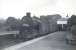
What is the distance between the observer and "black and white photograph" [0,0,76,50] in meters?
2.15

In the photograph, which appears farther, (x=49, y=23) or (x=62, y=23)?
(x=49, y=23)

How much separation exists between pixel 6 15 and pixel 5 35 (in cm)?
33

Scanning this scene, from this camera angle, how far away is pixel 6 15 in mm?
2344

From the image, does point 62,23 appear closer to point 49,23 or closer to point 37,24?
point 49,23

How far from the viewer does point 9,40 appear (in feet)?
7.54

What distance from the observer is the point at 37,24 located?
2.28 m

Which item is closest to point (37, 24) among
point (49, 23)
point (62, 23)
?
point (49, 23)

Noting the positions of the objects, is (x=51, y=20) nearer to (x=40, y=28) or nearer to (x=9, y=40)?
(x=40, y=28)

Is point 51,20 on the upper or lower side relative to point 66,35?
upper

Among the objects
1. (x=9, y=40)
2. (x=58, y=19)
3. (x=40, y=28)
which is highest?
(x=58, y=19)

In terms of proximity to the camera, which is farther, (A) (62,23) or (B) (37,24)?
(B) (37,24)

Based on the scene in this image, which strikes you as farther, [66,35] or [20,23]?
[20,23]

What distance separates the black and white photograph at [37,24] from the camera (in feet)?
7.04

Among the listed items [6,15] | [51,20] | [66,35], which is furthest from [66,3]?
→ [6,15]
